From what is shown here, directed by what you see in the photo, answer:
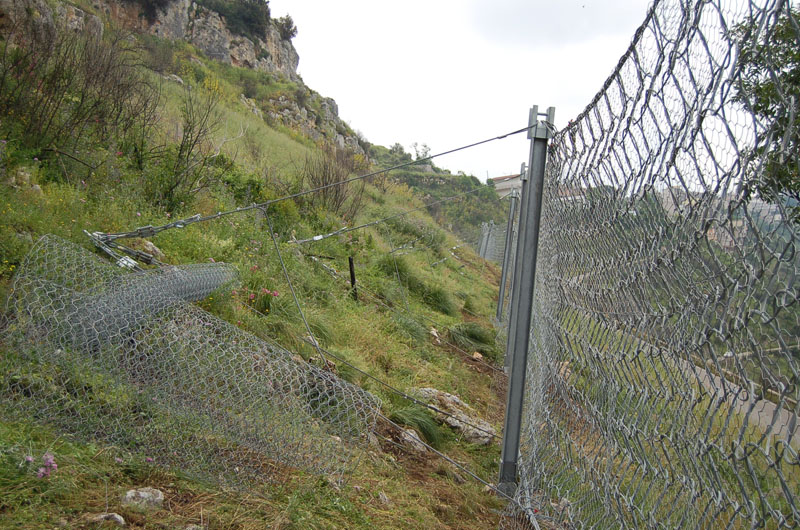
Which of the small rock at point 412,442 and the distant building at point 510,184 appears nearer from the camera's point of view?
the small rock at point 412,442

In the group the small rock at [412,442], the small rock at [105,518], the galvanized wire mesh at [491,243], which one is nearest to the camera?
the small rock at [105,518]

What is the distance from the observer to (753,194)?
784mm

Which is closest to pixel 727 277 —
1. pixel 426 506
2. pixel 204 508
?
pixel 204 508

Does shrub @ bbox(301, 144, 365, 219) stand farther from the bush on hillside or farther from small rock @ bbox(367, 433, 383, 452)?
the bush on hillside

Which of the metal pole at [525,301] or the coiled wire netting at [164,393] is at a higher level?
the metal pole at [525,301]

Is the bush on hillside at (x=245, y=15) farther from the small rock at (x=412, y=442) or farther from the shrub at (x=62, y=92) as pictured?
the small rock at (x=412, y=442)

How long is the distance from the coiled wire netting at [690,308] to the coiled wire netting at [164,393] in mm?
1016

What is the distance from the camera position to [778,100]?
2.43ft

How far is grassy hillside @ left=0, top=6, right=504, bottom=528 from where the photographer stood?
7.11 ft

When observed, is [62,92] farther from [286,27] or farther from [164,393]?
[286,27]

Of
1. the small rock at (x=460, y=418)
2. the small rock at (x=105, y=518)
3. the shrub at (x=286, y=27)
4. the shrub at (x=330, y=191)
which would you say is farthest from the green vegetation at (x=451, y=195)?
the small rock at (x=105, y=518)

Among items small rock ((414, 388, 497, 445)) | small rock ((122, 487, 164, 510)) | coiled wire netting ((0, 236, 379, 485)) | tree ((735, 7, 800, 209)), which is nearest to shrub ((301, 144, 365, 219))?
small rock ((414, 388, 497, 445))

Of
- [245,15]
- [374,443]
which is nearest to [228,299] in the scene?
[374,443]

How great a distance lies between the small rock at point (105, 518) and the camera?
73.2 inches
